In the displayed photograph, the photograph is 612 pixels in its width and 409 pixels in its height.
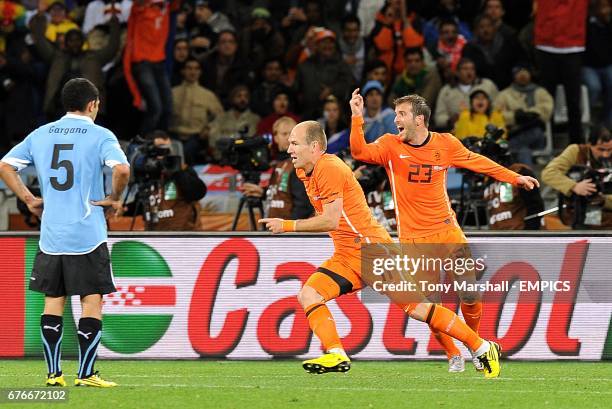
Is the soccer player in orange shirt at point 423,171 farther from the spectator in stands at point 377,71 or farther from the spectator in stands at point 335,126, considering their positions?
the spectator in stands at point 377,71

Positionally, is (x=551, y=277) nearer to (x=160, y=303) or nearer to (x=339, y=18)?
(x=160, y=303)

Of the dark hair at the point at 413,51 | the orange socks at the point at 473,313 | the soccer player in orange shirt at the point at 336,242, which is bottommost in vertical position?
the orange socks at the point at 473,313

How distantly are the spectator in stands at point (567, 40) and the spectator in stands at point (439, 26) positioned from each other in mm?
1927

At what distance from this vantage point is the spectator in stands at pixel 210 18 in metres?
19.4

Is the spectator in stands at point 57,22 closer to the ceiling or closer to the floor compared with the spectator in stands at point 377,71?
closer to the ceiling

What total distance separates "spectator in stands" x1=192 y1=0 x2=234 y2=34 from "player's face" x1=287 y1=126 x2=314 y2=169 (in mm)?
9370

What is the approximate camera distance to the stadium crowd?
1689 cm

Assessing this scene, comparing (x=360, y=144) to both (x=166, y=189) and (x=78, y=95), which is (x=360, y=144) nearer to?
(x=78, y=95)

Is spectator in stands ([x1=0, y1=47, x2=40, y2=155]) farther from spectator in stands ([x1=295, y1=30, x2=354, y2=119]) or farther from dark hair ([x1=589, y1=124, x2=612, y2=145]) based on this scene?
dark hair ([x1=589, y1=124, x2=612, y2=145])

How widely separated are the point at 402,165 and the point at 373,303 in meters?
1.77

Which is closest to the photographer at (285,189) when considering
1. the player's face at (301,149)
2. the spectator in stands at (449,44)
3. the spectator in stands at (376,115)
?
the spectator in stands at (376,115)

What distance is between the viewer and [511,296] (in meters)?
12.3

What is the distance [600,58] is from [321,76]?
331 cm

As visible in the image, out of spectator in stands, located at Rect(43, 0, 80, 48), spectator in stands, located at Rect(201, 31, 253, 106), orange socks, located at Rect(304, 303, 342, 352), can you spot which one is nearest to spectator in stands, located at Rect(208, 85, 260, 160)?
spectator in stands, located at Rect(201, 31, 253, 106)
